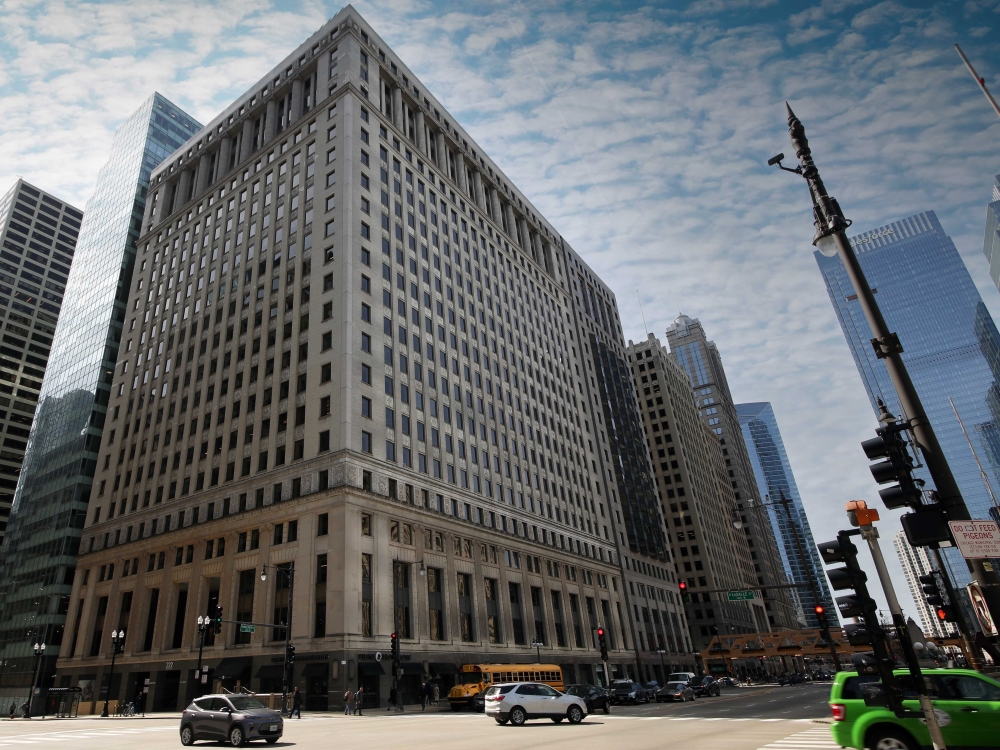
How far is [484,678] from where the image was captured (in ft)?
144

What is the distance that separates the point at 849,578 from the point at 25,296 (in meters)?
167

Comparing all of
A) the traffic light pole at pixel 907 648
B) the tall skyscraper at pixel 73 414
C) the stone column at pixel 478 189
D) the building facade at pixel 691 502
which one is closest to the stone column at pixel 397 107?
the stone column at pixel 478 189

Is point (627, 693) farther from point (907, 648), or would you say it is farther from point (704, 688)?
point (907, 648)

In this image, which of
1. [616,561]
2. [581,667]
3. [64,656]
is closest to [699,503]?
[616,561]

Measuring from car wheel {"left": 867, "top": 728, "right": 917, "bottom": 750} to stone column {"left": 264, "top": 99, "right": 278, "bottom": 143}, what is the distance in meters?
82.3

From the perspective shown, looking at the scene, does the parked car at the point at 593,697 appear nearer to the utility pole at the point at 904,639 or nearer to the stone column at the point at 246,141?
the utility pole at the point at 904,639

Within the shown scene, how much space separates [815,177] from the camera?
12.3 meters

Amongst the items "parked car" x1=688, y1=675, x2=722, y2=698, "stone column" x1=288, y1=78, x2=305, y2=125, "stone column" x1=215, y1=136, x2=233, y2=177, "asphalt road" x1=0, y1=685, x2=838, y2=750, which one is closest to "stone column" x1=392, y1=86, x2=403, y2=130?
"stone column" x1=288, y1=78, x2=305, y2=125

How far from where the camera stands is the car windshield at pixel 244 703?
21.2 m

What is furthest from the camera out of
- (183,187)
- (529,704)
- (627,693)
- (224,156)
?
(183,187)

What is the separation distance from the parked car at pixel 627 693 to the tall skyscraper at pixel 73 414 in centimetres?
7155

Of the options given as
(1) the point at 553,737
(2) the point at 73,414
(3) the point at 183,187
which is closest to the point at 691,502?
(3) the point at 183,187

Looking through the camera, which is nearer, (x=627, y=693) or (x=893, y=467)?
(x=893, y=467)

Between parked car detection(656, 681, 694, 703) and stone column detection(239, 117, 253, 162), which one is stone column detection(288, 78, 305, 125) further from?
parked car detection(656, 681, 694, 703)
